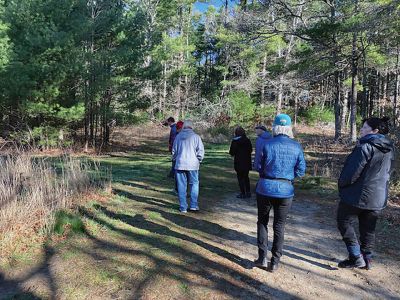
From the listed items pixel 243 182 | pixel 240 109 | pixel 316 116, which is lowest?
pixel 243 182

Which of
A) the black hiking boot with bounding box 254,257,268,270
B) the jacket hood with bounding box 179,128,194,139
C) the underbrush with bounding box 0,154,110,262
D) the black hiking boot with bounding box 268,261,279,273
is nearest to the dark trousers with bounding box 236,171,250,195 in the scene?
the jacket hood with bounding box 179,128,194,139

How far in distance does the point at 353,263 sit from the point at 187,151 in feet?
10.2

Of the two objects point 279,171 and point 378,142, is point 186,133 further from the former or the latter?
point 378,142

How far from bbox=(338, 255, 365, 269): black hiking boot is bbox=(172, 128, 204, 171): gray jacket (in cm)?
286

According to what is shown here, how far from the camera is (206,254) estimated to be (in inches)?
185

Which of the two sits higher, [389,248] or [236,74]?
[236,74]

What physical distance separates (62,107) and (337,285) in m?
13.8

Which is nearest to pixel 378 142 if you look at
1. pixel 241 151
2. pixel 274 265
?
pixel 274 265

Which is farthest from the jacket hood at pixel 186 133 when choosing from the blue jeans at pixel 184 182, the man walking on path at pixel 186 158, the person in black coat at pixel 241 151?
the person in black coat at pixel 241 151

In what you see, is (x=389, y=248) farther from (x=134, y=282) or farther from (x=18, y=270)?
(x=18, y=270)

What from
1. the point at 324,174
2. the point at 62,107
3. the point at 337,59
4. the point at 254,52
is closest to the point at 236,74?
the point at 254,52

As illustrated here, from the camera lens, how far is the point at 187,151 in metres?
6.31

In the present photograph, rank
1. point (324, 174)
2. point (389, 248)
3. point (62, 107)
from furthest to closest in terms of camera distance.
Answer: point (62, 107), point (324, 174), point (389, 248)

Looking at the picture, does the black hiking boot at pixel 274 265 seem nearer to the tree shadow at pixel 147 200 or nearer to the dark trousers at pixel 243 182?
the tree shadow at pixel 147 200
